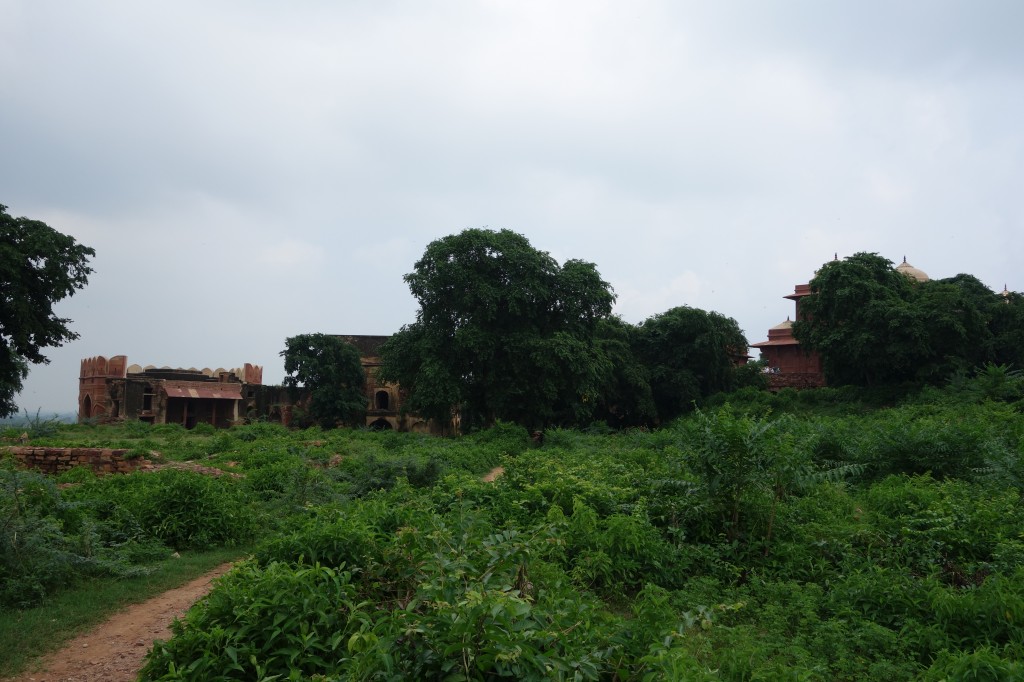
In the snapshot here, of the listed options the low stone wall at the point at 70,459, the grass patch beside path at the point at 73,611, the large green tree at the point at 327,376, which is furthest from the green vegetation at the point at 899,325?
the grass patch beside path at the point at 73,611

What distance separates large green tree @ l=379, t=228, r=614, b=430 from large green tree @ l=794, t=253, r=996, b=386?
24.9 feet

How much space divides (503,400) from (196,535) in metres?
15.0

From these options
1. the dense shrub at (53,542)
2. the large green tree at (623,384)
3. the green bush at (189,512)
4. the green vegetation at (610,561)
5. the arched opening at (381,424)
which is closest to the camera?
the green vegetation at (610,561)

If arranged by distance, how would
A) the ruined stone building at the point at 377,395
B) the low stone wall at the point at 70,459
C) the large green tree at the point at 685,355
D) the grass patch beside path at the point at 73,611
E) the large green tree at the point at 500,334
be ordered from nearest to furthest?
the grass patch beside path at the point at 73,611 → the low stone wall at the point at 70,459 → the large green tree at the point at 500,334 → the large green tree at the point at 685,355 → the ruined stone building at the point at 377,395

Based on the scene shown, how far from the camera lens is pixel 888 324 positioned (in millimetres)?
22750

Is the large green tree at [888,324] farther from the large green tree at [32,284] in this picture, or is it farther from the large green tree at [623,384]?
the large green tree at [32,284]

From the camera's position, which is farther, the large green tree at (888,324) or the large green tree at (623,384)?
the large green tree at (623,384)

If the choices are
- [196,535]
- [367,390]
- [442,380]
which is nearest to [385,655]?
[196,535]

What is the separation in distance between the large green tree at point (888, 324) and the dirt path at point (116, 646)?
72.4ft

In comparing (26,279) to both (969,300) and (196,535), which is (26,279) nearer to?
(196,535)

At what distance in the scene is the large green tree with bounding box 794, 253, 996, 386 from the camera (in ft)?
73.0

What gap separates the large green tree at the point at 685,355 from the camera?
1123 inches

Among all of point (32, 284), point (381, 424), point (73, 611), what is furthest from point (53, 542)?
point (381, 424)

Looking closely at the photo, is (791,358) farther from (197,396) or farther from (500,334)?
(197,396)
